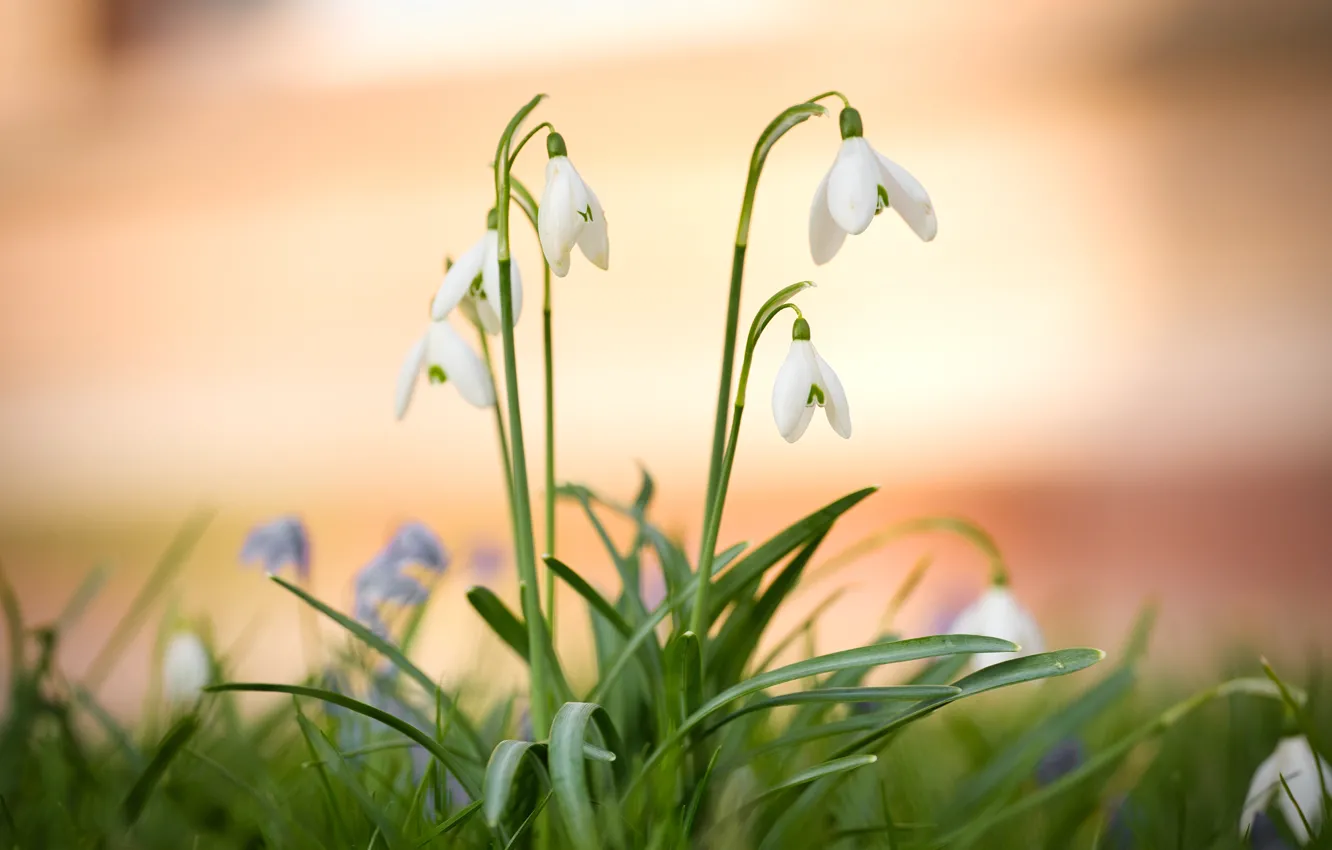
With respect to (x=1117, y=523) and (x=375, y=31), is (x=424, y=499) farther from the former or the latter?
(x=1117, y=523)

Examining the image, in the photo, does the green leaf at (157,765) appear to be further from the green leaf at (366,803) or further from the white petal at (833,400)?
the white petal at (833,400)

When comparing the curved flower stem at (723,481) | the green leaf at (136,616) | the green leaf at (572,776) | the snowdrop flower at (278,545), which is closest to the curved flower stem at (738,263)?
the curved flower stem at (723,481)

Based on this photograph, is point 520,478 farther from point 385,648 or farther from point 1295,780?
point 1295,780

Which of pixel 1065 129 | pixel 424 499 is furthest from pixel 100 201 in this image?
pixel 1065 129

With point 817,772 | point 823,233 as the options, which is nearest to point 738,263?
point 823,233

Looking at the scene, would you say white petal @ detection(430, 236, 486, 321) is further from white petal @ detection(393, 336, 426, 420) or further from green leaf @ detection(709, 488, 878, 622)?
green leaf @ detection(709, 488, 878, 622)
